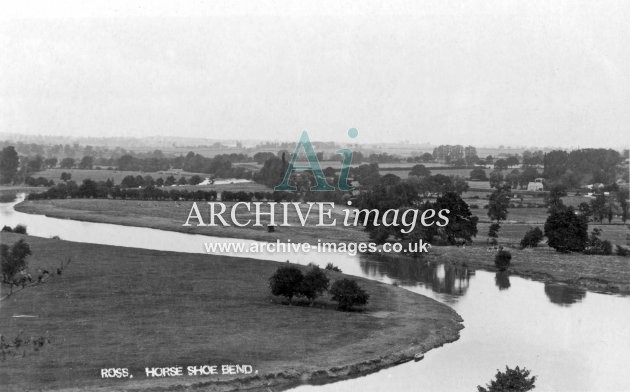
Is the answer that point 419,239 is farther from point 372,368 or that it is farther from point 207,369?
point 207,369

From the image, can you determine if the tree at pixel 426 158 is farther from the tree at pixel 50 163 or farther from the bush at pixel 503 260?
the bush at pixel 503 260

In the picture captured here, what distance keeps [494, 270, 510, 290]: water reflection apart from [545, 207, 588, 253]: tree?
6501 millimetres

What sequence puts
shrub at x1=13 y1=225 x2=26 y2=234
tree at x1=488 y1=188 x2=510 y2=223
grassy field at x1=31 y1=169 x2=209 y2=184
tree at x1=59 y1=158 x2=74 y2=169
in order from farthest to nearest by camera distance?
tree at x1=59 y1=158 x2=74 y2=169, grassy field at x1=31 y1=169 x2=209 y2=184, tree at x1=488 y1=188 x2=510 y2=223, shrub at x1=13 y1=225 x2=26 y2=234

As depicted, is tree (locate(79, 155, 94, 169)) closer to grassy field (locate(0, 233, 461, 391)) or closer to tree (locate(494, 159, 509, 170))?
tree (locate(494, 159, 509, 170))

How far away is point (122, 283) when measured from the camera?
29.6 metres

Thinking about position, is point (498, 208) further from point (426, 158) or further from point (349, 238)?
point (426, 158)

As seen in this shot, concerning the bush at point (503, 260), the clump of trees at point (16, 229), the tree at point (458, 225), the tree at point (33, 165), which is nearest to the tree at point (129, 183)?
the tree at point (33, 165)

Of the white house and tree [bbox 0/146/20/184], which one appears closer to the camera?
tree [bbox 0/146/20/184]

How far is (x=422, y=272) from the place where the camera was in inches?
1485

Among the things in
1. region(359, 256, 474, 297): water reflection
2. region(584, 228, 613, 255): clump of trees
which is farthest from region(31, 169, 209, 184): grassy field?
region(584, 228, 613, 255): clump of trees

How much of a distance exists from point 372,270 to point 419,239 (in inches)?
299

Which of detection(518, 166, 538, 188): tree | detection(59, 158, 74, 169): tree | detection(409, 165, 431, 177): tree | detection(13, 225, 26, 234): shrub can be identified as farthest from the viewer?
detection(59, 158, 74, 169): tree

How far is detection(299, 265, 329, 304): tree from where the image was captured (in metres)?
27.8

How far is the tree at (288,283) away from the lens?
27922mm
